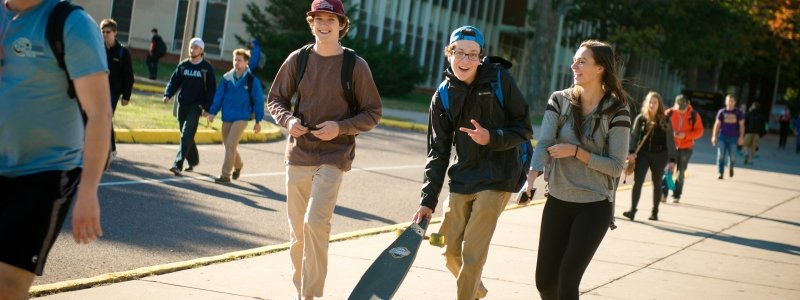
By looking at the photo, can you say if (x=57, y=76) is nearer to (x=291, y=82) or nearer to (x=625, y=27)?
(x=291, y=82)

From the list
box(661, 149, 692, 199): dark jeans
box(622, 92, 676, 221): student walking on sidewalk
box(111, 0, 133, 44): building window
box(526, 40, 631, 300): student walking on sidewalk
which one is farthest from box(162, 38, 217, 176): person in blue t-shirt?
box(111, 0, 133, 44): building window

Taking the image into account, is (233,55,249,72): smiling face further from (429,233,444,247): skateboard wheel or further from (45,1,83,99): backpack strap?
(45,1,83,99): backpack strap

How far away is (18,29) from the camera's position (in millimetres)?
4273

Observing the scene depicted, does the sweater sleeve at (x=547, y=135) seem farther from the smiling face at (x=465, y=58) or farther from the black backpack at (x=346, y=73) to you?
the black backpack at (x=346, y=73)

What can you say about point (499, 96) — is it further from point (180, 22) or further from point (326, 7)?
point (180, 22)

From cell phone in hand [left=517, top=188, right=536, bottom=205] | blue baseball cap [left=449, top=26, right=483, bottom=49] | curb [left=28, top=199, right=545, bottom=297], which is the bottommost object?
curb [left=28, top=199, right=545, bottom=297]

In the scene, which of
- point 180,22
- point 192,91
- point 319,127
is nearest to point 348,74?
point 319,127

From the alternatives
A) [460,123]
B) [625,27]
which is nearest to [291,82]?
[460,123]

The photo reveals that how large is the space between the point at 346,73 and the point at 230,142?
24.3 feet

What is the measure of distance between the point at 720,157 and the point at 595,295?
54.3ft

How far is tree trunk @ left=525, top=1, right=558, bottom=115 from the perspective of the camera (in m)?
45.3

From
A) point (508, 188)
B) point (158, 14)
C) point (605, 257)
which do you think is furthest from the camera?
point (158, 14)

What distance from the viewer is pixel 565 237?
6.24m

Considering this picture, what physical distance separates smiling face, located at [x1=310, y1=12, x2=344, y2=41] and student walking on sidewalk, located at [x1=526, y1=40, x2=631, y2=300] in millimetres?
1342
